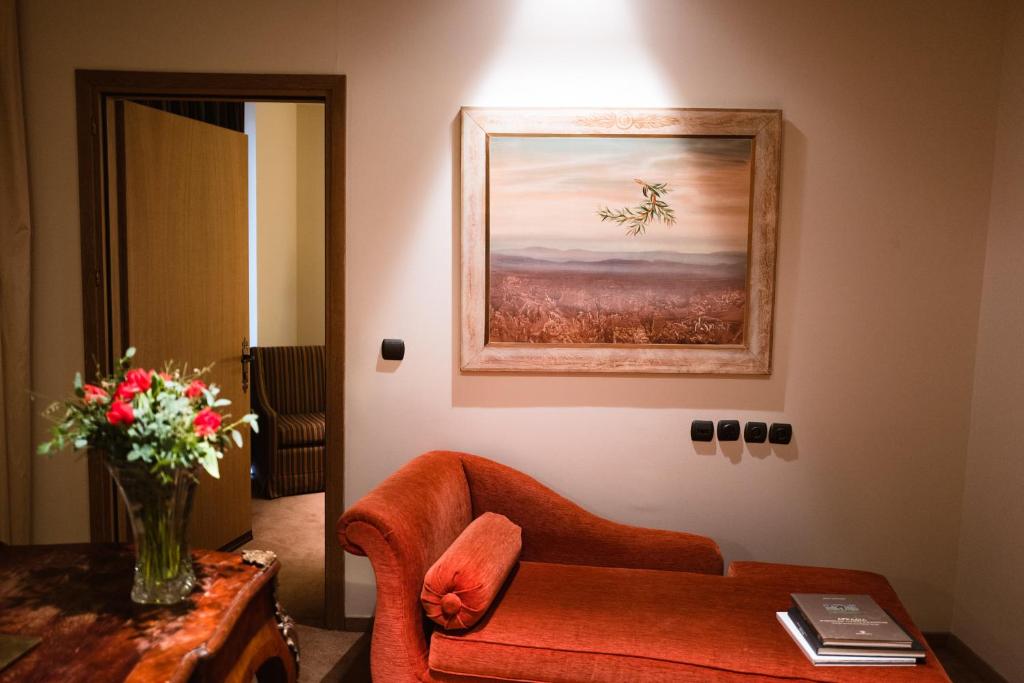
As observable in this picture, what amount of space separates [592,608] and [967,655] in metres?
1.71

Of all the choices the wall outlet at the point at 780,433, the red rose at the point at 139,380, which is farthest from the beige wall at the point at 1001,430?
the red rose at the point at 139,380

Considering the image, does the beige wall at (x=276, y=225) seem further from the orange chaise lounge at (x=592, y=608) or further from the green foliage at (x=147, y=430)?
the green foliage at (x=147, y=430)

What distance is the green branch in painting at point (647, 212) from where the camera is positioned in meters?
2.83

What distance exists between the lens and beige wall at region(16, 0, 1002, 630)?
281cm

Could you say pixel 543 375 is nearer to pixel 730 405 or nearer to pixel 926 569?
pixel 730 405

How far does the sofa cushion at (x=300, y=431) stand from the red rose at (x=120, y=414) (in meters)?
3.18

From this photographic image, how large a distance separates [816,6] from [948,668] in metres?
2.63

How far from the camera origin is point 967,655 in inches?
112

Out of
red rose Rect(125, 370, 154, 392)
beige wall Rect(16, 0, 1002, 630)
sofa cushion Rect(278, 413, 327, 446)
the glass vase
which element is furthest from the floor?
red rose Rect(125, 370, 154, 392)

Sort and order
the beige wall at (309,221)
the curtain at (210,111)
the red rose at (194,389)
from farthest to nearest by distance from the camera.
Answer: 1. the beige wall at (309,221)
2. the curtain at (210,111)
3. the red rose at (194,389)

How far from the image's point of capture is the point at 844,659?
6.60 ft

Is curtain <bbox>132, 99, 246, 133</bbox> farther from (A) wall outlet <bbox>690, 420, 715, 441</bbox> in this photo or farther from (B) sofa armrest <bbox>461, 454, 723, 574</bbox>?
(A) wall outlet <bbox>690, 420, 715, 441</bbox>

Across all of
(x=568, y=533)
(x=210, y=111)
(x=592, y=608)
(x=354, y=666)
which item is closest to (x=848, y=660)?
(x=592, y=608)

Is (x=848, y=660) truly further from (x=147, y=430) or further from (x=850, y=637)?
(x=147, y=430)
